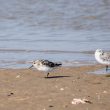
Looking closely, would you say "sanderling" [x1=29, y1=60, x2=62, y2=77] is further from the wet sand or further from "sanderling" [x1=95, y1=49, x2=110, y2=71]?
"sanderling" [x1=95, y1=49, x2=110, y2=71]

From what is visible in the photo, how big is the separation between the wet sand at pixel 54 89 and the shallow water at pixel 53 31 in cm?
144

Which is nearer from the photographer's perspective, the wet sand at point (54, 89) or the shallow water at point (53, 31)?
the wet sand at point (54, 89)

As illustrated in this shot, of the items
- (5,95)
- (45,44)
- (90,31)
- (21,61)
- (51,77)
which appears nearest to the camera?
(5,95)

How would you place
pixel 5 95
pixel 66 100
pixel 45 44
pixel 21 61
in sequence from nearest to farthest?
pixel 66 100 < pixel 5 95 < pixel 21 61 < pixel 45 44

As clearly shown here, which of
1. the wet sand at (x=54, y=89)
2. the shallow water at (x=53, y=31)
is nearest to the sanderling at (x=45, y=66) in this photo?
the wet sand at (x=54, y=89)

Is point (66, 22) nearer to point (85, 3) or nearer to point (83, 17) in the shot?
point (83, 17)

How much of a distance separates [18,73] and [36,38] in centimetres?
557

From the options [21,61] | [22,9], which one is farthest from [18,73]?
[22,9]

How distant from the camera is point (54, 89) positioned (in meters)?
10.8

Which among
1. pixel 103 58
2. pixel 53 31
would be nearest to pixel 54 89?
pixel 103 58

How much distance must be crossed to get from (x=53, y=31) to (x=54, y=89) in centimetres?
978

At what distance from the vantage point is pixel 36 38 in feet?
61.0

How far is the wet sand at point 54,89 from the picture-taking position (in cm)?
930

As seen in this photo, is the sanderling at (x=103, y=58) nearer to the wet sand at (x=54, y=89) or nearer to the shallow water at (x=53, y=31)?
the wet sand at (x=54, y=89)
